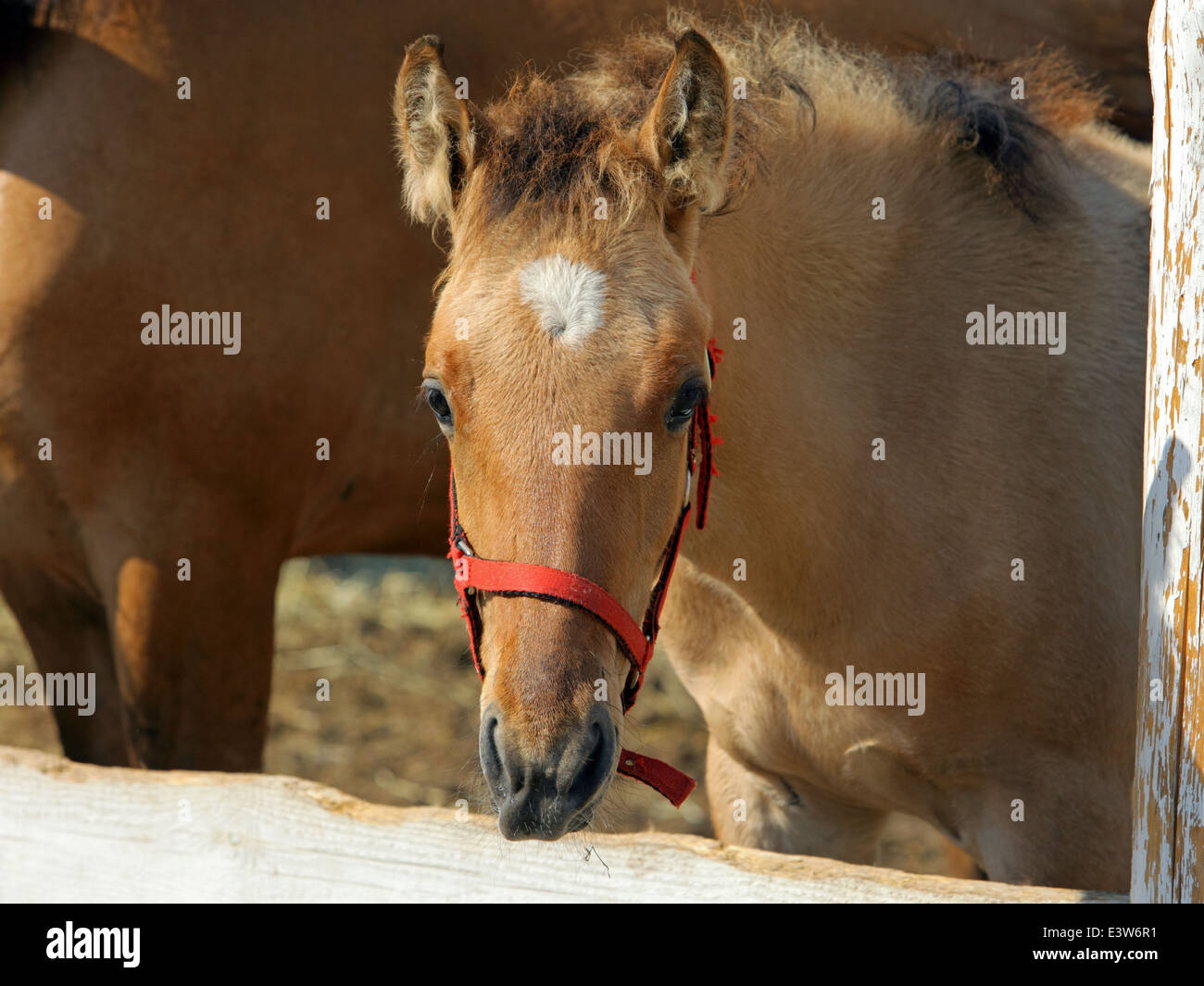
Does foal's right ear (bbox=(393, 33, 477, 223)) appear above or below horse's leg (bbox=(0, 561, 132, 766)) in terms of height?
above

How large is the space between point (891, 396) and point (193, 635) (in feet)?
7.14

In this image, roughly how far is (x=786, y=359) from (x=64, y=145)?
7.35 ft

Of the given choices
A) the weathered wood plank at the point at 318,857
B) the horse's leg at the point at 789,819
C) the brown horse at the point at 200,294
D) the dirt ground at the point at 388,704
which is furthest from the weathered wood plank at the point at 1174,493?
the dirt ground at the point at 388,704

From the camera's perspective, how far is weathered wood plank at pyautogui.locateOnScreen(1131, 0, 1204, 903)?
1907 millimetres

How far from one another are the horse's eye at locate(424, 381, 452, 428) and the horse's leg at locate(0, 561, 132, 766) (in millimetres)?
2342

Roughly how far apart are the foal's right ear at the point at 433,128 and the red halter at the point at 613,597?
58cm

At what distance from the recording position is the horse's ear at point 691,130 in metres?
2.34

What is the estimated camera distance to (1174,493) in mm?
1955
